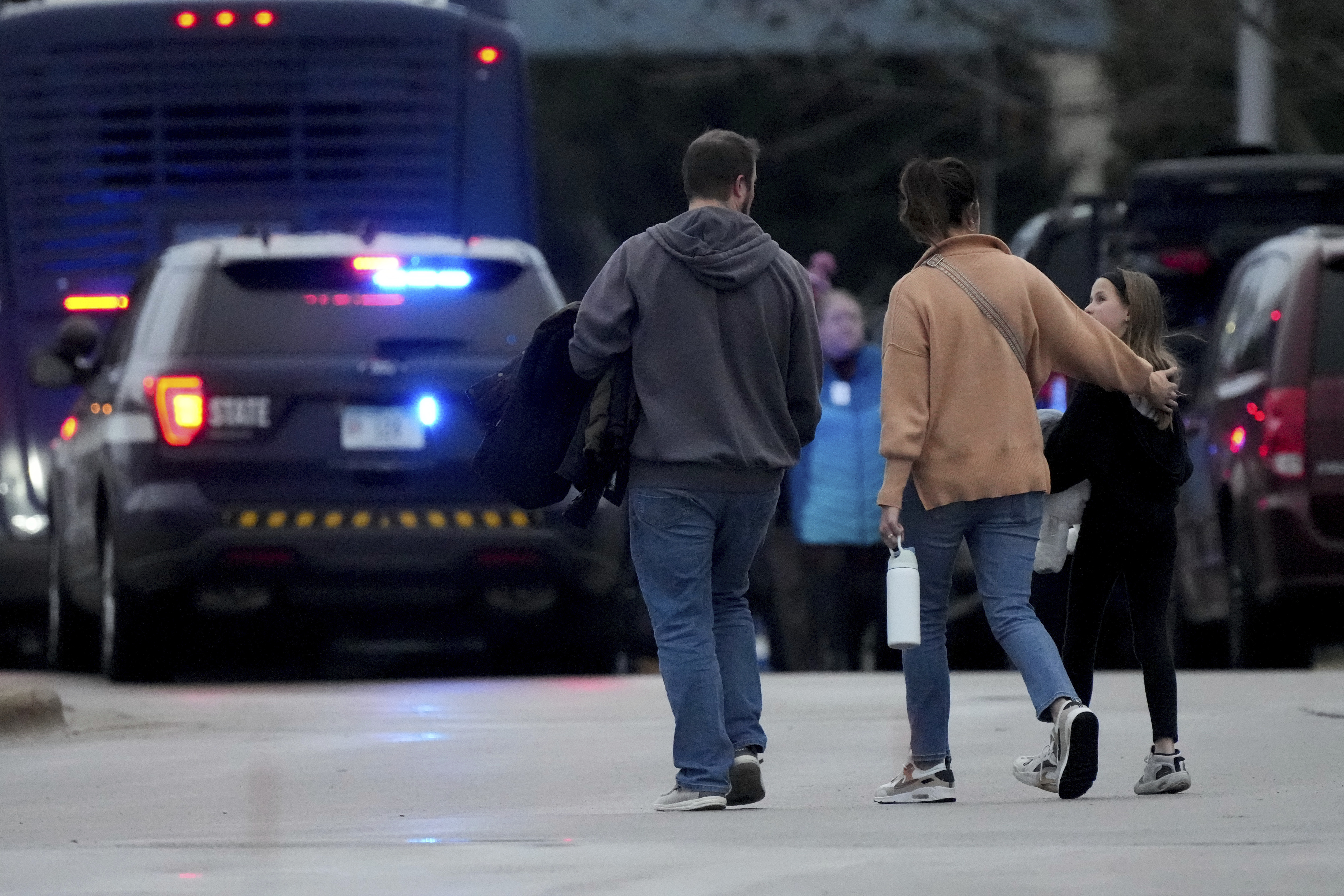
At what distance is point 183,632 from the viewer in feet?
40.7

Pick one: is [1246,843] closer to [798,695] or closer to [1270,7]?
[798,695]

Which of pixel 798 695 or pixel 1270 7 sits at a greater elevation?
pixel 1270 7

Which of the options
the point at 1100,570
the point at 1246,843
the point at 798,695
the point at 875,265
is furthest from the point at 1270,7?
the point at 875,265

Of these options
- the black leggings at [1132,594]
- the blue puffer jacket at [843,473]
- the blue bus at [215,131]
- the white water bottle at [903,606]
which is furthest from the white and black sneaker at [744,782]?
the blue bus at [215,131]

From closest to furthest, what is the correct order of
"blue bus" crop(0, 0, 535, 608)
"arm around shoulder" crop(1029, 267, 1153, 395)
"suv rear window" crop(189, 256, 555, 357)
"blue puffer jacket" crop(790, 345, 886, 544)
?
"arm around shoulder" crop(1029, 267, 1153, 395)
"suv rear window" crop(189, 256, 555, 357)
"blue puffer jacket" crop(790, 345, 886, 544)
"blue bus" crop(0, 0, 535, 608)

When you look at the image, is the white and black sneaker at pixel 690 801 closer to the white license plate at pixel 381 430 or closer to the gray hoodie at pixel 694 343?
the gray hoodie at pixel 694 343

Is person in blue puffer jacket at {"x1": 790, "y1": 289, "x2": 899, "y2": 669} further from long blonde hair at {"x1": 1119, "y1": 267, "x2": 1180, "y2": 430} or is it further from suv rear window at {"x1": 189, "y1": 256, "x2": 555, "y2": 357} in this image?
long blonde hair at {"x1": 1119, "y1": 267, "x2": 1180, "y2": 430}

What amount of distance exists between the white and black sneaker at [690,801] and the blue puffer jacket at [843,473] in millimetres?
5751

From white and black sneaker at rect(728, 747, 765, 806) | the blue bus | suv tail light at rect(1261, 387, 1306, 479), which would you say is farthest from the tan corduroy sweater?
the blue bus

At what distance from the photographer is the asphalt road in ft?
20.4

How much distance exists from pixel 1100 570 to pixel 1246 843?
149 cm

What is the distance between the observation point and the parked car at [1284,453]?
12141mm

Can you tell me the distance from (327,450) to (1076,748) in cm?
504

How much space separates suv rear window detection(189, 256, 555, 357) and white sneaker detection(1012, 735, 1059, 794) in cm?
460
